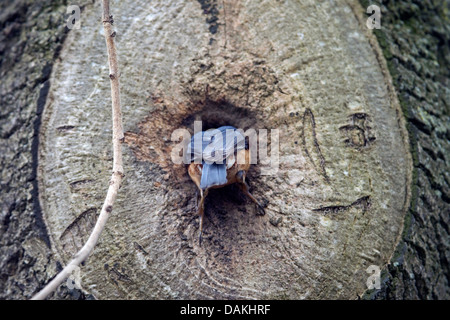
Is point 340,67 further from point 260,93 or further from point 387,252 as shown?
point 387,252

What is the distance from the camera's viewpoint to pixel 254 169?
3.60 feet

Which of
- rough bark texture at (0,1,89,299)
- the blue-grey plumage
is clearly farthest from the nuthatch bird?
rough bark texture at (0,1,89,299)

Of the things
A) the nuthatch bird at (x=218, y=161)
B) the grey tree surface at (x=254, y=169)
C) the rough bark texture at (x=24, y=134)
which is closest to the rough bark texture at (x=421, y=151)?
the grey tree surface at (x=254, y=169)

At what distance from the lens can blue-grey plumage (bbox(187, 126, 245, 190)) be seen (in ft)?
3.38

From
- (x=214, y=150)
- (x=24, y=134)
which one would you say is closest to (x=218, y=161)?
(x=214, y=150)

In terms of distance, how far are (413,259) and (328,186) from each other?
0.98 feet

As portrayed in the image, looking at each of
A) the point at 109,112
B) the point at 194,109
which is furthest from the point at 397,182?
the point at 109,112

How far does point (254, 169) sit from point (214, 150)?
0.13 m

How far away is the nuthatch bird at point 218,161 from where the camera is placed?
1034 millimetres

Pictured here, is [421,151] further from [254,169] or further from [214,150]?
[214,150]

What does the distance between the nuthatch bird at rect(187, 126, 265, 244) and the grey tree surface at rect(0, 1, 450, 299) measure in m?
0.04

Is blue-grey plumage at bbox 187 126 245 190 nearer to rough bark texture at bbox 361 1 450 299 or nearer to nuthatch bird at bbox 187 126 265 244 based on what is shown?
nuthatch bird at bbox 187 126 265 244

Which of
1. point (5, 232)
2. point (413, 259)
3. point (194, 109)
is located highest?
point (194, 109)

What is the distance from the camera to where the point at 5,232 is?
1026 mm
